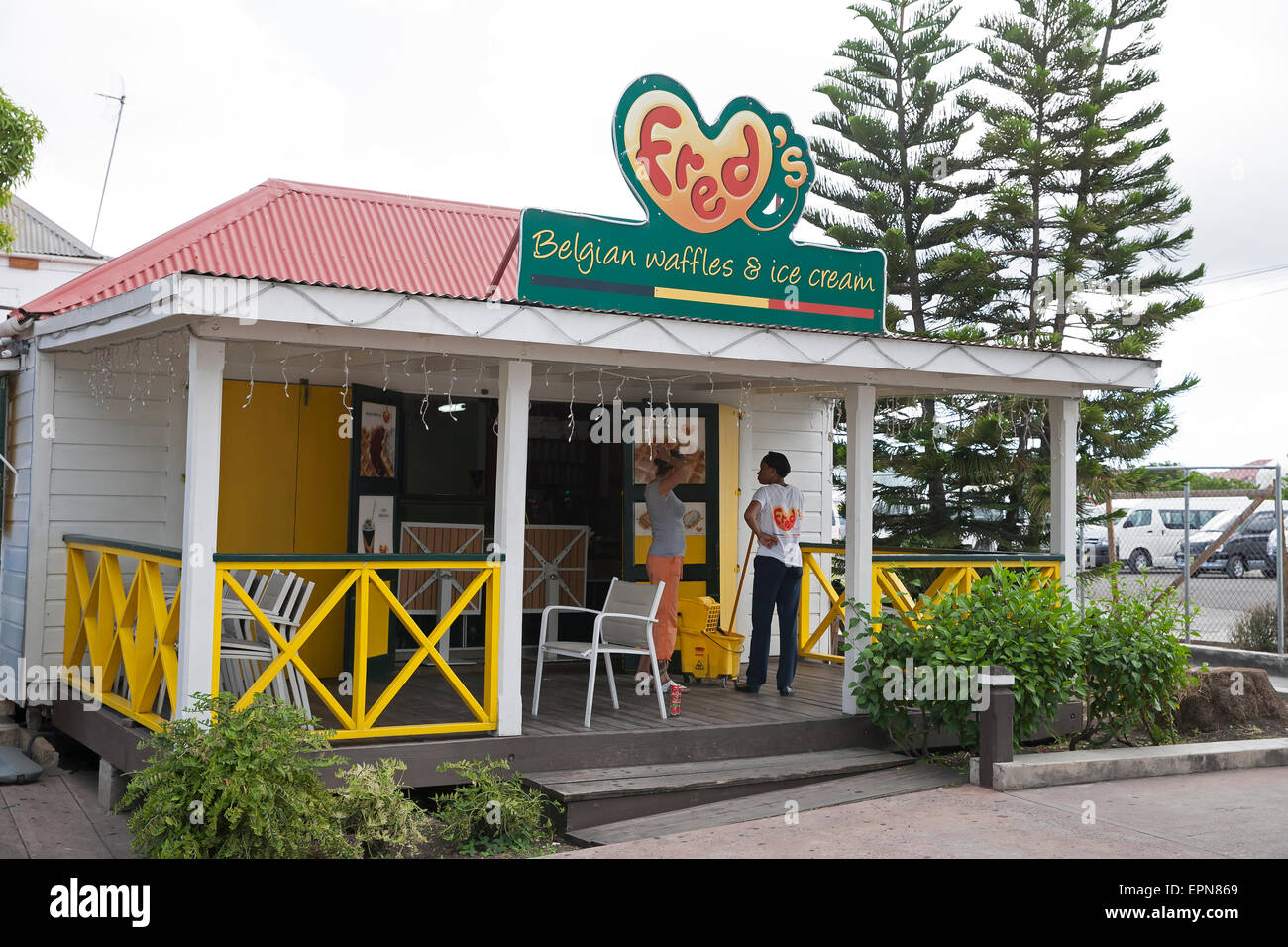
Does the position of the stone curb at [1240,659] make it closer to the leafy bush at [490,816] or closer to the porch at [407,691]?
the porch at [407,691]

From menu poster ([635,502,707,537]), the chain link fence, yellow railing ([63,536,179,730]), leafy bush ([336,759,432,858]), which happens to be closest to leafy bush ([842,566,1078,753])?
the chain link fence

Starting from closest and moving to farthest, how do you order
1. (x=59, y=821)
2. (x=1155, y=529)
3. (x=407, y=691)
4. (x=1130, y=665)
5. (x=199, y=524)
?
(x=199, y=524) < (x=59, y=821) < (x=1130, y=665) < (x=407, y=691) < (x=1155, y=529)

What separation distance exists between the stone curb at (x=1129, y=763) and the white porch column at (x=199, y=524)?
4.18 meters

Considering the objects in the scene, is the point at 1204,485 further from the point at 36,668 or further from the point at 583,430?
the point at 36,668

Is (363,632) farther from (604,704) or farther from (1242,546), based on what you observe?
(1242,546)

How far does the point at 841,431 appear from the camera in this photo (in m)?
17.2

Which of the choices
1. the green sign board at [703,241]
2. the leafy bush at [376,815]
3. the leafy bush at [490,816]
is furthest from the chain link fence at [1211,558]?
the leafy bush at [376,815]

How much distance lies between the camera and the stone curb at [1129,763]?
6.81 meters

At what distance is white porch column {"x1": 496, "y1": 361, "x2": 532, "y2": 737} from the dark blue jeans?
219 centimetres

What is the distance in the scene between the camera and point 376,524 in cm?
873

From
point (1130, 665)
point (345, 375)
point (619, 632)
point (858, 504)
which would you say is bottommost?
point (1130, 665)

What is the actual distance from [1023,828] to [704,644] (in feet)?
10.6

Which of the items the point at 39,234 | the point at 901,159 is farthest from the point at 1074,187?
the point at 39,234
